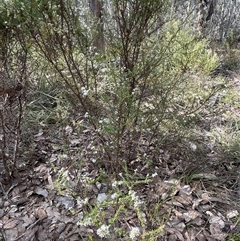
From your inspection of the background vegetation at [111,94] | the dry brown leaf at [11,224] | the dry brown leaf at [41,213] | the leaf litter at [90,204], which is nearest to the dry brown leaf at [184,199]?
the leaf litter at [90,204]

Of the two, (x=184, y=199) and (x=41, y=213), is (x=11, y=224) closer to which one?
(x=41, y=213)

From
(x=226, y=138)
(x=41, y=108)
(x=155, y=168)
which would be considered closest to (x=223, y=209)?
(x=155, y=168)

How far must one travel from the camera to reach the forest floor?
1558 mm

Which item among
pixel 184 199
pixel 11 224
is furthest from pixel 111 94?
pixel 11 224

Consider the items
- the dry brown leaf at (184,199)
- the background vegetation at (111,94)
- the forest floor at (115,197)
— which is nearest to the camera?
the forest floor at (115,197)

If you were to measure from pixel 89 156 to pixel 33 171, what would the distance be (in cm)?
43

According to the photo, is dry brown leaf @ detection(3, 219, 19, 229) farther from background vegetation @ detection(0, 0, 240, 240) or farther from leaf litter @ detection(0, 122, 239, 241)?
background vegetation @ detection(0, 0, 240, 240)

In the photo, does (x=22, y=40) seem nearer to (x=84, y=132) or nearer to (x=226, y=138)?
(x=84, y=132)

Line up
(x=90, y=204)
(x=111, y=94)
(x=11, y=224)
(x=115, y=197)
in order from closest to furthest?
(x=115, y=197)
(x=11, y=224)
(x=90, y=204)
(x=111, y=94)

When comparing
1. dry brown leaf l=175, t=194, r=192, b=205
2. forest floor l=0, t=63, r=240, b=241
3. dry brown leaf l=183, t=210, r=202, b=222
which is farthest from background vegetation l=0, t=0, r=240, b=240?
dry brown leaf l=183, t=210, r=202, b=222

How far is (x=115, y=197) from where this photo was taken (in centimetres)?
135

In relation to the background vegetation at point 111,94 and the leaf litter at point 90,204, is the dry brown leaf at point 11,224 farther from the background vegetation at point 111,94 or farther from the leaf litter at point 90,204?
the background vegetation at point 111,94

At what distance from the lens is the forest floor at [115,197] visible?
5.11 ft

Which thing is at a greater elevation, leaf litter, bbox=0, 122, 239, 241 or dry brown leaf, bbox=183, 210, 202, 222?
leaf litter, bbox=0, 122, 239, 241
